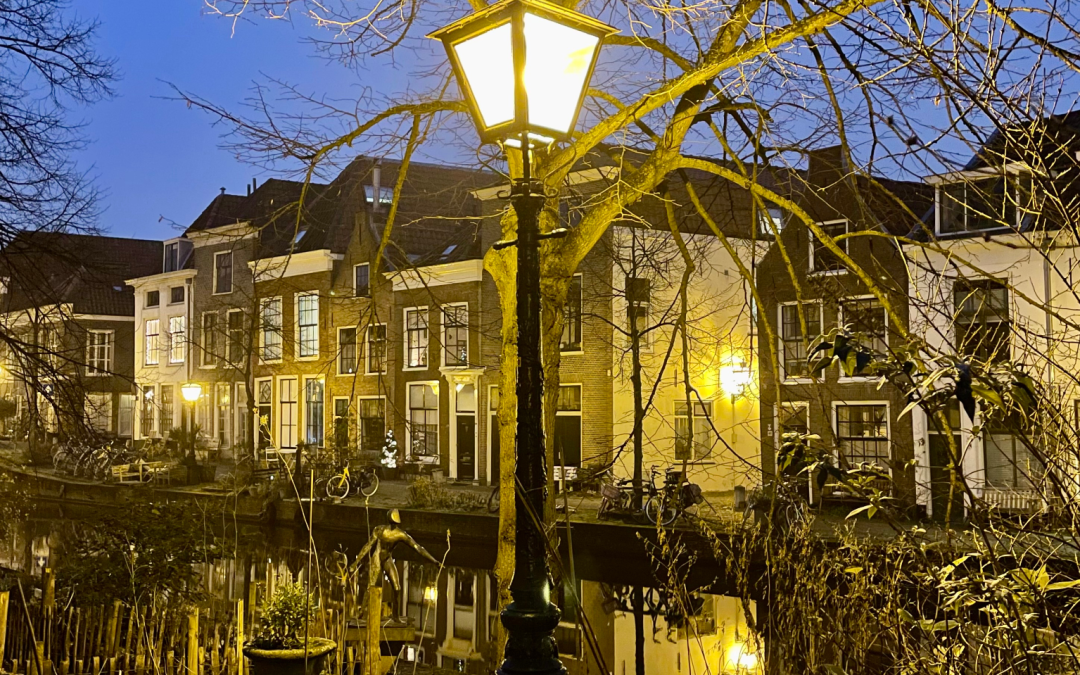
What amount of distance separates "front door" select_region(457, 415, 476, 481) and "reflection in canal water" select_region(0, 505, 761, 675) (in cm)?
666

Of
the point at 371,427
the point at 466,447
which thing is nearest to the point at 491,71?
the point at 466,447

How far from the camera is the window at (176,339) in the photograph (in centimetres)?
3344

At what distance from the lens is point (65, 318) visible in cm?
946

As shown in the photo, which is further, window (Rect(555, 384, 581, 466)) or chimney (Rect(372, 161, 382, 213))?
chimney (Rect(372, 161, 382, 213))

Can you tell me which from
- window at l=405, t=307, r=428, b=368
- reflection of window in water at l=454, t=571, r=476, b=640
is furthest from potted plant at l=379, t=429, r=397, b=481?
reflection of window in water at l=454, t=571, r=476, b=640

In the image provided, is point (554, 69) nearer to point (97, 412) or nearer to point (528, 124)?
point (528, 124)

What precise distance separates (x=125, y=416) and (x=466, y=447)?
17.6 m

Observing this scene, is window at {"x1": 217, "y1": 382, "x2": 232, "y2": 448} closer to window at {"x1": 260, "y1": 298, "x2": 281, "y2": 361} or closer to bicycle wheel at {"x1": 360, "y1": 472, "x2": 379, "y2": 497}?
window at {"x1": 260, "y1": 298, "x2": 281, "y2": 361}

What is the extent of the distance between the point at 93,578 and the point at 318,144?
13.3 feet

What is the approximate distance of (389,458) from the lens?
24625mm

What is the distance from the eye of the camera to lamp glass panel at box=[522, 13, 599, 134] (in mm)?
3109

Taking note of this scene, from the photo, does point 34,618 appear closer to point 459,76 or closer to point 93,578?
point 93,578

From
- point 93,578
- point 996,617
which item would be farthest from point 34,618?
point 996,617

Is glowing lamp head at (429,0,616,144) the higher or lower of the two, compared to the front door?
higher
